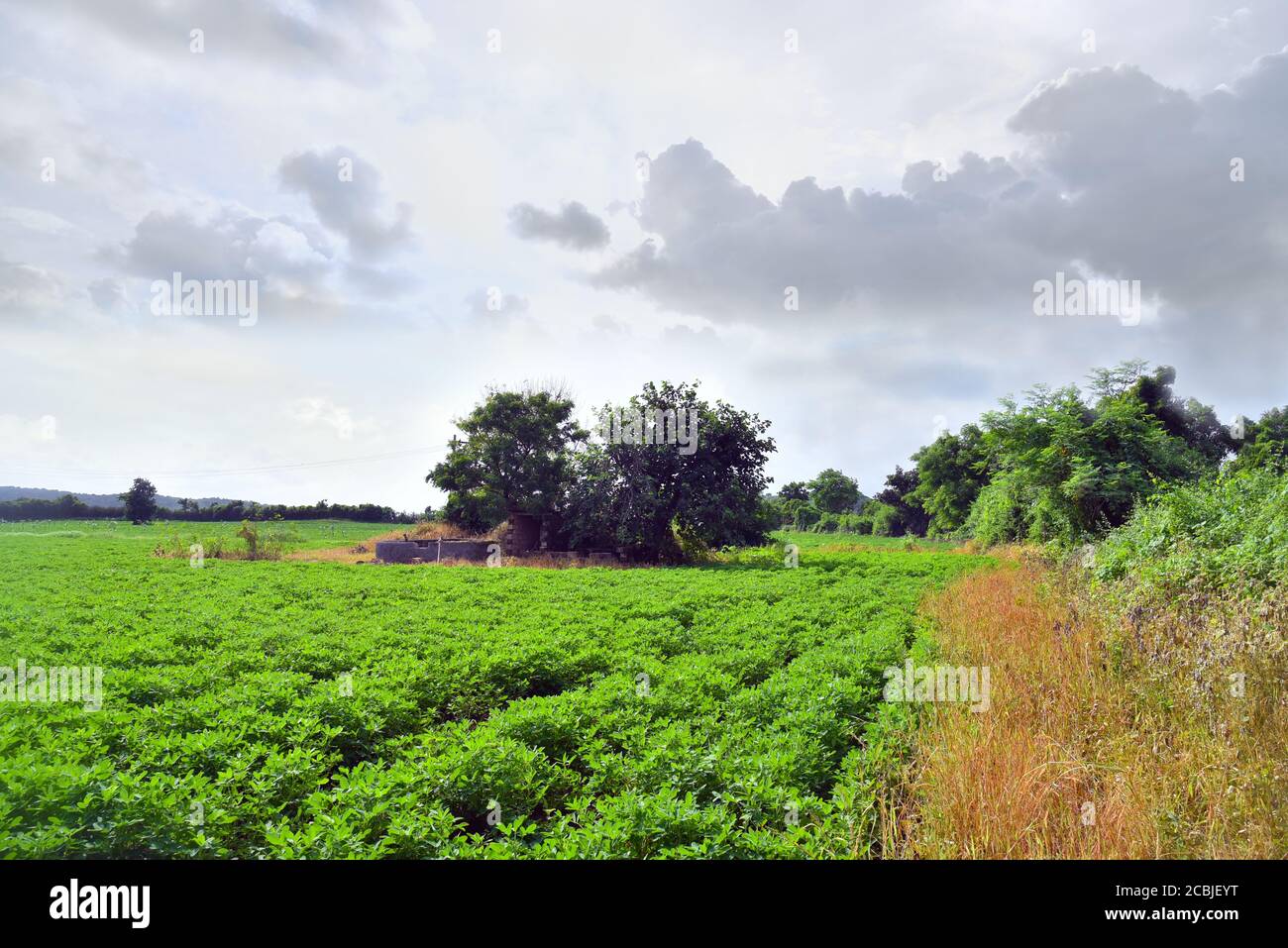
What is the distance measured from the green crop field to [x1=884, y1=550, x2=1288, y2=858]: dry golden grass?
2.00 feet

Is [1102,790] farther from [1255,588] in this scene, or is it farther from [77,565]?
[77,565]

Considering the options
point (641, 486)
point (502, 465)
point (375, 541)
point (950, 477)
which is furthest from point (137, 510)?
point (950, 477)

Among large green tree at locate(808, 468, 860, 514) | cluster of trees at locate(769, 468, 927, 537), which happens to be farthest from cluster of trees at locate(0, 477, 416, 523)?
large green tree at locate(808, 468, 860, 514)

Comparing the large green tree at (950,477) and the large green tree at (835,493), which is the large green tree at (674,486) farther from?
the large green tree at (835,493)

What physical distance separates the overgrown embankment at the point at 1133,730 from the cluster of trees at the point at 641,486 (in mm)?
21535

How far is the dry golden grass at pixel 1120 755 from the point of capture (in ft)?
12.9

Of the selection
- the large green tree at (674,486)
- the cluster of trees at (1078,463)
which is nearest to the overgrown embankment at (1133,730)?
the cluster of trees at (1078,463)

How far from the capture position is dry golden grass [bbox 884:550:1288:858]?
392 cm

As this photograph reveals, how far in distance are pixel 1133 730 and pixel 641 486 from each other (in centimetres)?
2581

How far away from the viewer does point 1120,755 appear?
4.84 m

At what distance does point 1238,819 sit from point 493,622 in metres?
10.6
